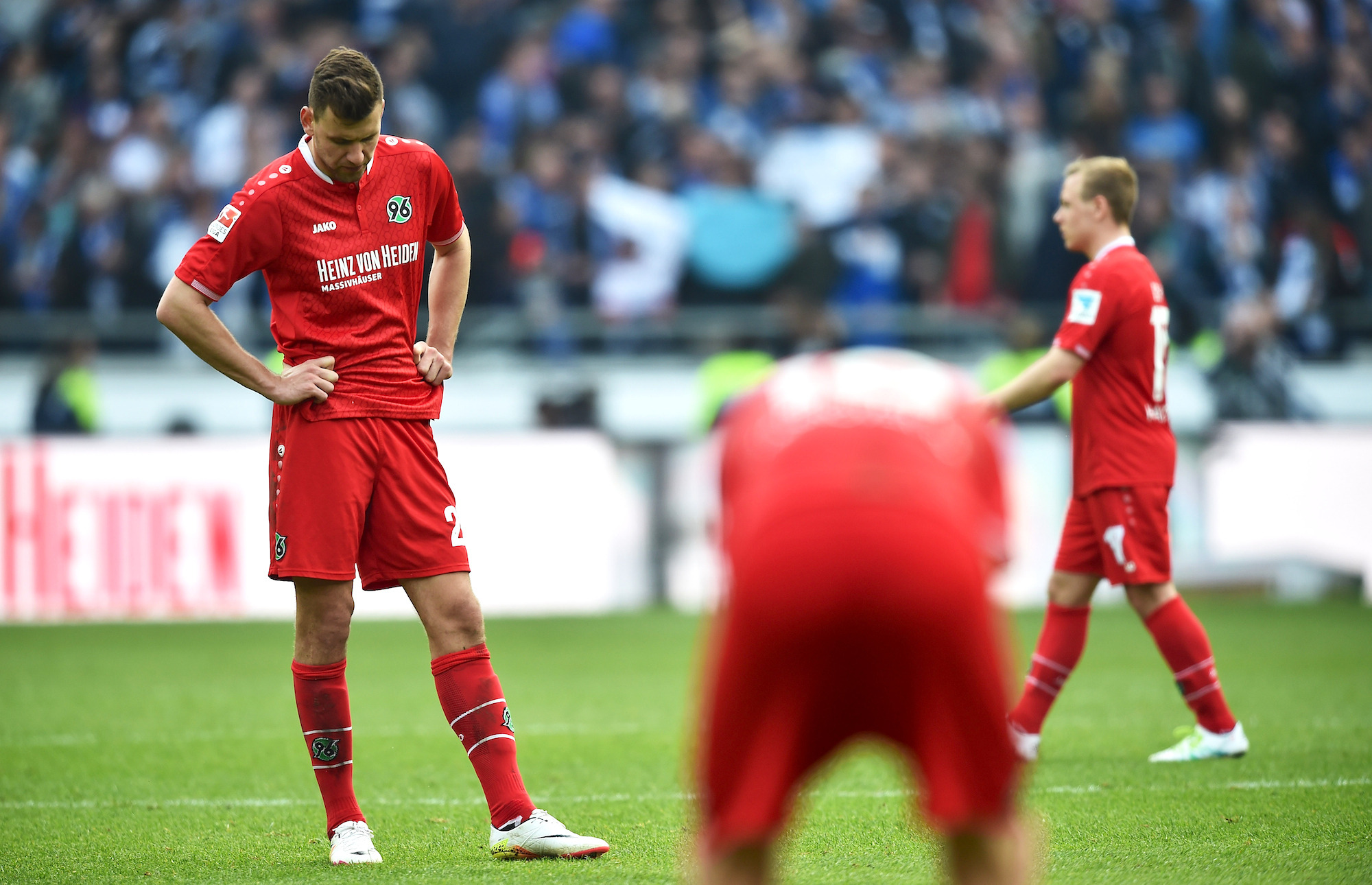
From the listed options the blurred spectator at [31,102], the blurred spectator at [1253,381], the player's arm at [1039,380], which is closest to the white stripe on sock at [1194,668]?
the player's arm at [1039,380]

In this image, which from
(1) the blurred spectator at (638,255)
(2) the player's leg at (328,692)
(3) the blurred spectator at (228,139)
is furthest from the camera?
(3) the blurred spectator at (228,139)

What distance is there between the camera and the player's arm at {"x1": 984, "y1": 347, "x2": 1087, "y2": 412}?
5.09 m

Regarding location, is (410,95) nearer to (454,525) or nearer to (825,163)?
(825,163)

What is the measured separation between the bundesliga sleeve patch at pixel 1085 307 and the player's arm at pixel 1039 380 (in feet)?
0.46

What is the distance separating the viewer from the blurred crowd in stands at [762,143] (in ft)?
50.6

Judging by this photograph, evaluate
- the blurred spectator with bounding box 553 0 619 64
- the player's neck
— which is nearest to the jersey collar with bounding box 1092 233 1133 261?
the player's neck

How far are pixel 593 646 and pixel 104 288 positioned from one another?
739cm

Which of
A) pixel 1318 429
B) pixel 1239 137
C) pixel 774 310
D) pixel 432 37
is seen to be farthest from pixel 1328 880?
pixel 432 37

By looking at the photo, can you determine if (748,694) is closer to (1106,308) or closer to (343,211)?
(343,211)

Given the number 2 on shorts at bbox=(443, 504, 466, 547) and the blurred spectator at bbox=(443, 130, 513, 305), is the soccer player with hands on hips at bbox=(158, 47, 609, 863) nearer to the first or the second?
the number 2 on shorts at bbox=(443, 504, 466, 547)

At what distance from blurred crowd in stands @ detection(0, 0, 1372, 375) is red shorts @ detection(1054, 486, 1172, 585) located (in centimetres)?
791

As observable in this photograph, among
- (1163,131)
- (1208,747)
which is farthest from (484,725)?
(1163,131)

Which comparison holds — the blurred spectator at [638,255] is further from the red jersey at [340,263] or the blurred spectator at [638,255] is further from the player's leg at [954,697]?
the player's leg at [954,697]

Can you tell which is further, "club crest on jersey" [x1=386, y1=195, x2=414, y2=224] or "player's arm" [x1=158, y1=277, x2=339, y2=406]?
"club crest on jersey" [x1=386, y1=195, x2=414, y2=224]
